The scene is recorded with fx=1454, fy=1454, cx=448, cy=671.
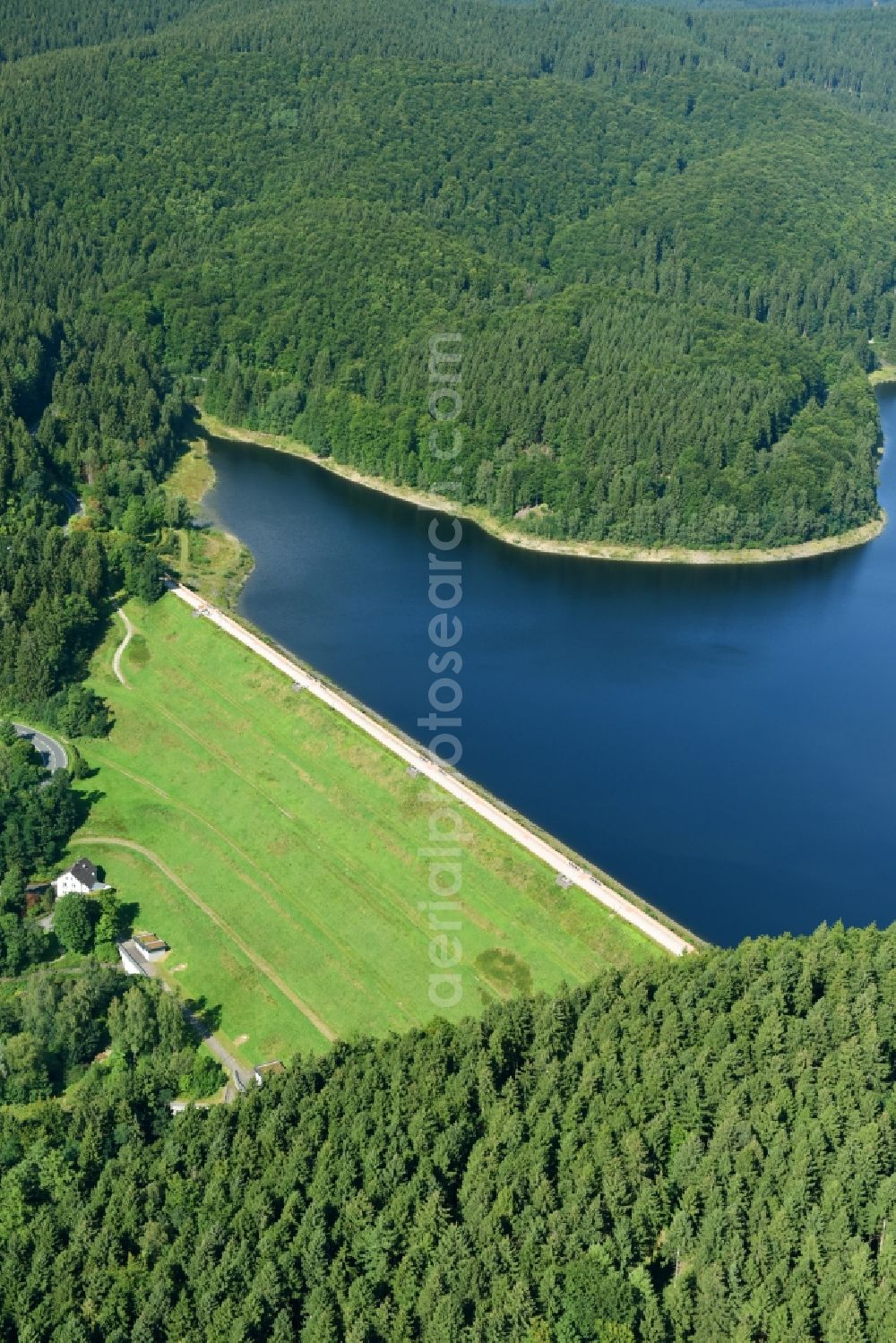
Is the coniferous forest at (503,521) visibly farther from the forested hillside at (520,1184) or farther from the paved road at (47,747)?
the paved road at (47,747)

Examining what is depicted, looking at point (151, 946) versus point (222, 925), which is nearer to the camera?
point (151, 946)

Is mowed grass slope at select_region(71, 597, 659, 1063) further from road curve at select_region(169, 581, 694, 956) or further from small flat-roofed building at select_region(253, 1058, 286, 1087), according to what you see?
small flat-roofed building at select_region(253, 1058, 286, 1087)

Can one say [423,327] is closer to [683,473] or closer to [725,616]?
[683,473]

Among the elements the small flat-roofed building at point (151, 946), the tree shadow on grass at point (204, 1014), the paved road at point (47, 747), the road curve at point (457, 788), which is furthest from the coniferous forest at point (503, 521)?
the road curve at point (457, 788)

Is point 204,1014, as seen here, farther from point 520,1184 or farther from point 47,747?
point 47,747

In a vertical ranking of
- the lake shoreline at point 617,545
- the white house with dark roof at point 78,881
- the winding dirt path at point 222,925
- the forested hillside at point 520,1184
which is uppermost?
the forested hillside at point 520,1184

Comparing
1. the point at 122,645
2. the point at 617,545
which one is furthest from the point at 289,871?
the point at 617,545

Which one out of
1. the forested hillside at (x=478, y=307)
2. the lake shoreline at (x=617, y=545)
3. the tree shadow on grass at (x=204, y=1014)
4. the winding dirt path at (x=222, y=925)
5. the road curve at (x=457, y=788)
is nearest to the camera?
the tree shadow on grass at (x=204, y=1014)
